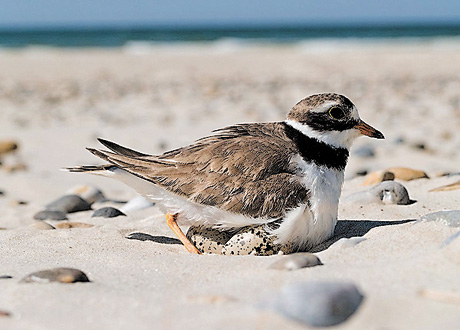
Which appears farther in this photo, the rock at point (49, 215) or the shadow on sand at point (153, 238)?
the rock at point (49, 215)

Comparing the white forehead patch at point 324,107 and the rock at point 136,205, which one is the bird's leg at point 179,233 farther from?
the rock at point 136,205

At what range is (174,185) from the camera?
378cm

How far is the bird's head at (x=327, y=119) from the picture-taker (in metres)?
3.75

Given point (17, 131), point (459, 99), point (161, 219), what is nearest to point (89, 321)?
point (161, 219)

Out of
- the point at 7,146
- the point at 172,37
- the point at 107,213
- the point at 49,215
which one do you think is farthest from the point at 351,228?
the point at 172,37

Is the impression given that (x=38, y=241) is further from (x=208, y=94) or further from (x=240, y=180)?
(x=208, y=94)

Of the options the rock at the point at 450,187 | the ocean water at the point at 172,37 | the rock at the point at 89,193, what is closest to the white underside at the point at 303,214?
the rock at the point at 450,187

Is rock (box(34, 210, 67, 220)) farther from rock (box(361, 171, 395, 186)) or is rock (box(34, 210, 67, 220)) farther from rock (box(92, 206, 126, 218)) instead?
rock (box(361, 171, 395, 186))

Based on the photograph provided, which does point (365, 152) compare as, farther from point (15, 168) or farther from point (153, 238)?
point (15, 168)

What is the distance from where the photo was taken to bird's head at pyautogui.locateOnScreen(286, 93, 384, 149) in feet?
12.3

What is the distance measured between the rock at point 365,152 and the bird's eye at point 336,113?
13.0 feet

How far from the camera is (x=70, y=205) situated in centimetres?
555

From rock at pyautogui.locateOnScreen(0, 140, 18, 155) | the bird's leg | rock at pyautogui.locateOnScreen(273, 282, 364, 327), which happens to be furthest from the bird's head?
rock at pyautogui.locateOnScreen(0, 140, 18, 155)

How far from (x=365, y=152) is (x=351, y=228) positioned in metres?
3.74
